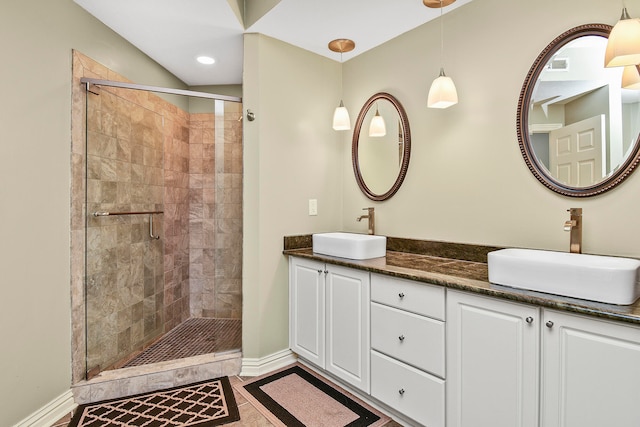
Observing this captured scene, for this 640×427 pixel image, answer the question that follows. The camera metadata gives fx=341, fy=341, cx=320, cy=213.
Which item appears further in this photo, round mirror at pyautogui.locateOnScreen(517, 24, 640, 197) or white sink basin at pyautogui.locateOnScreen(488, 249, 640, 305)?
round mirror at pyautogui.locateOnScreen(517, 24, 640, 197)

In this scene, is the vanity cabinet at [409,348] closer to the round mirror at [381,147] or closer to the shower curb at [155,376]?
the round mirror at [381,147]

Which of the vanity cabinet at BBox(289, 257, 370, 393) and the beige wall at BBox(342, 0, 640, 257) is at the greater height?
the beige wall at BBox(342, 0, 640, 257)

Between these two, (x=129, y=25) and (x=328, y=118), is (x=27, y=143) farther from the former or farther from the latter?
(x=328, y=118)

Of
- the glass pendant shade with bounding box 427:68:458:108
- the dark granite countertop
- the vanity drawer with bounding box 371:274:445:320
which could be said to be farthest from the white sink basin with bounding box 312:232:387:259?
the glass pendant shade with bounding box 427:68:458:108

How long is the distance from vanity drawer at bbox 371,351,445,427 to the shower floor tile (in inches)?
42.4

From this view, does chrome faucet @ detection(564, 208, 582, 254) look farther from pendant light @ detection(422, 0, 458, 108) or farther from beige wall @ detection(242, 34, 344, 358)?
beige wall @ detection(242, 34, 344, 358)

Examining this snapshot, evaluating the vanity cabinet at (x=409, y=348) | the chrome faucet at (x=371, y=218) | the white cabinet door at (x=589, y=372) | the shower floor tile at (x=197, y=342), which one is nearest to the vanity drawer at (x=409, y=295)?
the vanity cabinet at (x=409, y=348)

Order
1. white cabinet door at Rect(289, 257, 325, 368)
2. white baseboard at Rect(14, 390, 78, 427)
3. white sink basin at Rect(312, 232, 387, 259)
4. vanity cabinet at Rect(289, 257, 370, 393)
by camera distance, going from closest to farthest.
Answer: white baseboard at Rect(14, 390, 78, 427), vanity cabinet at Rect(289, 257, 370, 393), white sink basin at Rect(312, 232, 387, 259), white cabinet door at Rect(289, 257, 325, 368)

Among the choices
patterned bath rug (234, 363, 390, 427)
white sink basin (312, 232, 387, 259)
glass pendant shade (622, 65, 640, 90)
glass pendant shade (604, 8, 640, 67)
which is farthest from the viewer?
white sink basin (312, 232, 387, 259)

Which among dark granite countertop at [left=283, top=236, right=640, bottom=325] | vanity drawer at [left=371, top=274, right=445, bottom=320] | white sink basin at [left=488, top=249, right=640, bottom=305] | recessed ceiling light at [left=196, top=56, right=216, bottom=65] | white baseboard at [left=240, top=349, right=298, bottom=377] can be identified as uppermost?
recessed ceiling light at [left=196, top=56, right=216, bottom=65]

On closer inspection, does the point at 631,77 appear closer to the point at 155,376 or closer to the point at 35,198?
the point at 35,198

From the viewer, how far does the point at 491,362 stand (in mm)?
1385

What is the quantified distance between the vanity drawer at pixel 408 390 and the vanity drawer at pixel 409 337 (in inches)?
1.8

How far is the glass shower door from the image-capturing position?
84.0 inches
